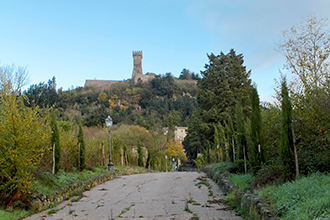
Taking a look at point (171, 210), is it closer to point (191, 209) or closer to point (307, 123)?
point (191, 209)

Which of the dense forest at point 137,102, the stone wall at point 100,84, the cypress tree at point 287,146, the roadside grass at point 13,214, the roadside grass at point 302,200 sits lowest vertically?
the roadside grass at point 13,214

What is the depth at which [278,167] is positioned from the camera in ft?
23.8

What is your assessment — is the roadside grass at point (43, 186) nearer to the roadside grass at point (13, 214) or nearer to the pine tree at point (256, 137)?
the roadside grass at point (13, 214)

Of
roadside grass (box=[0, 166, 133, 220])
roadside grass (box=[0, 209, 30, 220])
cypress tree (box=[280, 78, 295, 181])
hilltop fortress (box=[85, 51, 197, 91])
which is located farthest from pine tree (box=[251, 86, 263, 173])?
hilltop fortress (box=[85, 51, 197, 91])

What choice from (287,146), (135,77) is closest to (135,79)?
(135,77)

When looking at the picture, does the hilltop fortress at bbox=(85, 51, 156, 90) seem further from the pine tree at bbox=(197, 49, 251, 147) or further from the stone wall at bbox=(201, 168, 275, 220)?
the stone wall at bbox=(201, 168, 275, 220)

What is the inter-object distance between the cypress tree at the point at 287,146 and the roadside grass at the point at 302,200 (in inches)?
56.2

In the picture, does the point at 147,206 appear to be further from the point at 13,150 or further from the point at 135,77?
the point at 135,77

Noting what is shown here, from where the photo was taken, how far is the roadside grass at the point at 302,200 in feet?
11.4

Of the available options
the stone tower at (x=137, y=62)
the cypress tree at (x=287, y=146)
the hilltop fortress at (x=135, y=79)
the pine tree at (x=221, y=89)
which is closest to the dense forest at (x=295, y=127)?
the cypress tree at (x=287, y=146)

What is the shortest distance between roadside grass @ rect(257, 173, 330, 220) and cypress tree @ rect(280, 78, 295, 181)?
1427 millimetres

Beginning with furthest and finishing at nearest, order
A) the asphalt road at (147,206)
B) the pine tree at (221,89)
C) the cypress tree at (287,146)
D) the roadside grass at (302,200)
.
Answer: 1. the pine tree at (221,89)
2. the cypress tree at (287,146)
3. the asphalt road at (147,206)
4. the roadside grass at (302,200)

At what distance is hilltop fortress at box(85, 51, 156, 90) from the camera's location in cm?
10256

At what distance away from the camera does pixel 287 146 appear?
6754 mm
